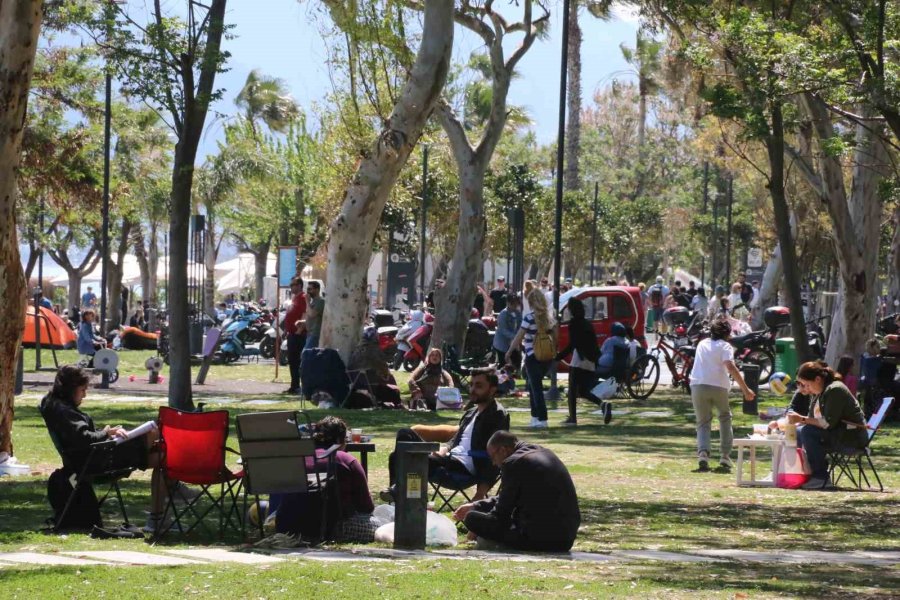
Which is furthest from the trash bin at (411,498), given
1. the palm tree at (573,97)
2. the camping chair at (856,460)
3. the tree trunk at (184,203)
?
the palm tree at (573,97)

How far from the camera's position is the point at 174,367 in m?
20.6

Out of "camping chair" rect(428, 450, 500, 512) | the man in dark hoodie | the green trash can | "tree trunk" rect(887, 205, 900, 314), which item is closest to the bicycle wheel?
the green trash can

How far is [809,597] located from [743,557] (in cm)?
195

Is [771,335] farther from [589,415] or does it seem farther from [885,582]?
[885,582]

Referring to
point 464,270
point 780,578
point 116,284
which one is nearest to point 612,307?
point 464,270

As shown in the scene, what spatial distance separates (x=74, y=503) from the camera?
35.9 feet

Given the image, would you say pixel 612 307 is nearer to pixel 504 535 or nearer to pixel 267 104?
pixel 504 535

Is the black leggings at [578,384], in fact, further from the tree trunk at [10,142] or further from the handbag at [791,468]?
the tree trunk at [10,142]

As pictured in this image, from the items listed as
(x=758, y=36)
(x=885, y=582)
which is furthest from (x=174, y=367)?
(x=885, y=582)

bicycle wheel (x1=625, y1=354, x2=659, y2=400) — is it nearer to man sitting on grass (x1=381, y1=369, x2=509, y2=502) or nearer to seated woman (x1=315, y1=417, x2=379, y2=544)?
man sitting on grass (x1=381, y1=369, x2=509, y2=502)

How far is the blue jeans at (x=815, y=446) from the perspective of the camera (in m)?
14.9

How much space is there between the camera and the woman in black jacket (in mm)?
21531

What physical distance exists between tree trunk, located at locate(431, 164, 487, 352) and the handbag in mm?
14646

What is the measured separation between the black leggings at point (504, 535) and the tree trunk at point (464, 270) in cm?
1882
